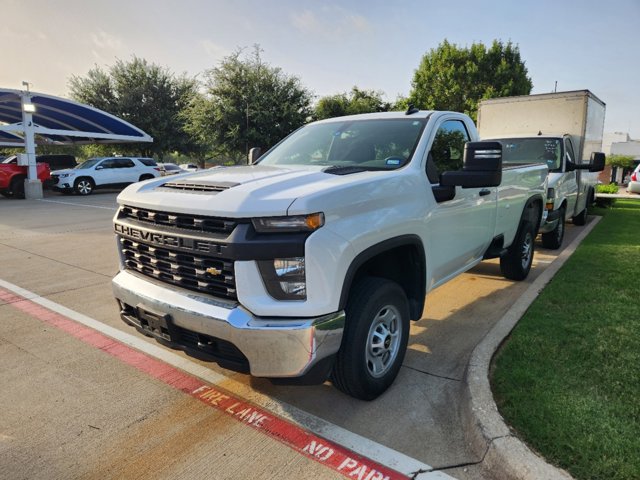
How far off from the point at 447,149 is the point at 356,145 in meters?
0.82

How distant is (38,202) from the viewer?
16.5m

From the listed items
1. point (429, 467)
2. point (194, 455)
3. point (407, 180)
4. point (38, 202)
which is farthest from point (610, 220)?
point (38, 202)

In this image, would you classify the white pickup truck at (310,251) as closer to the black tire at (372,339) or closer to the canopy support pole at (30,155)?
the black tire at (372,339)

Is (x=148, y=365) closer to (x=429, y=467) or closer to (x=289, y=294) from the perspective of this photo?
(x=289, y=294)

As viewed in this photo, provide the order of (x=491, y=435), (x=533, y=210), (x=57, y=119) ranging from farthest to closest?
(x=57, y=119) < (x=533, y=210) < (x=491, y=435)

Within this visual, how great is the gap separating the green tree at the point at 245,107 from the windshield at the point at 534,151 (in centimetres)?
1560

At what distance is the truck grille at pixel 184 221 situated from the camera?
253cm

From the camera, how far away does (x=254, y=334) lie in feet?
7.90

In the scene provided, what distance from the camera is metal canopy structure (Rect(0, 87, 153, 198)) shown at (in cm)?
1814

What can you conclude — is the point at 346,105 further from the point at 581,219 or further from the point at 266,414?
the point at 266,414

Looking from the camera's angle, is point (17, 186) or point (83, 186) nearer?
point (17, 186)

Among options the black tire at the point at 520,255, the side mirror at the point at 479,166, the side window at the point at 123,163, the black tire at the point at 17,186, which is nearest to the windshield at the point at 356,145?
the side mirror at the point at 479,166

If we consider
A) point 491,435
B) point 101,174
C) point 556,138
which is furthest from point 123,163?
point 491,435

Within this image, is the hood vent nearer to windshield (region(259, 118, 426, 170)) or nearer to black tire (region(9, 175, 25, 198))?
windshield (region(259, 118, 426, 170))
